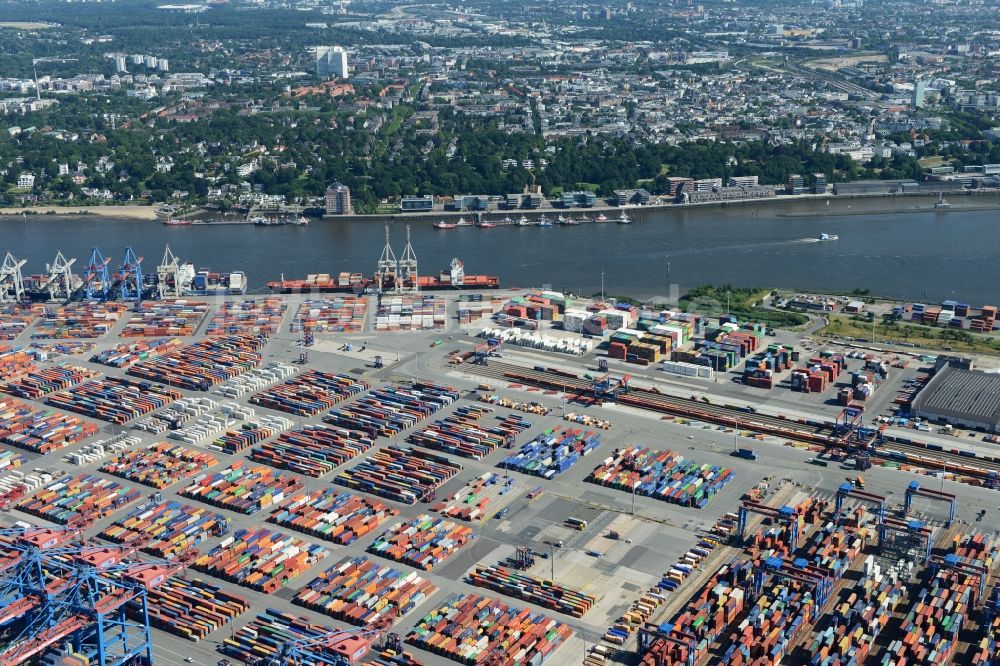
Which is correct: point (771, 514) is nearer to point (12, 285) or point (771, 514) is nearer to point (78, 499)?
point (78, 499)

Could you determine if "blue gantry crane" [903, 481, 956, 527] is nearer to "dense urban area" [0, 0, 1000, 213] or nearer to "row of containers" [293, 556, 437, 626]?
"row of containers" [293, 556, 437, 626]

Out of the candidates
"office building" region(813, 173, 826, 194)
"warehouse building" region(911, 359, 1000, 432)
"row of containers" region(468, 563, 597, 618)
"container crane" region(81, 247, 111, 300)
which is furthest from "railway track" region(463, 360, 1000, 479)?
"office building" region(813, 173, 826, 194)

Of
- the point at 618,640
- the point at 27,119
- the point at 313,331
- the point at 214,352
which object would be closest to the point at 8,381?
the point at 214,352

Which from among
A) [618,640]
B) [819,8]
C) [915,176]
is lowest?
[618,640]

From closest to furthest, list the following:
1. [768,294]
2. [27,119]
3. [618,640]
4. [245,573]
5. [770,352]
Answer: [618,640] → [245,573] → [770,352] → [768,294] → [27,119]

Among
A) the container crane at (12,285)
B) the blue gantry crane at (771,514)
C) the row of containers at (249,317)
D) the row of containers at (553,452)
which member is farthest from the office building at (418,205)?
the blue gantry crane at (771,514)

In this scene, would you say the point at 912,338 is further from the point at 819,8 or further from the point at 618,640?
the point at 819,8
